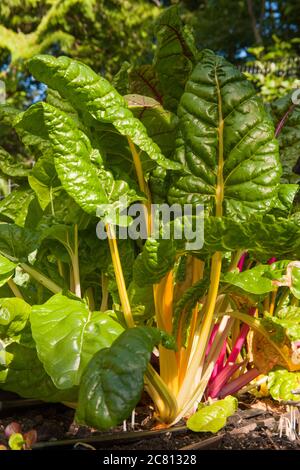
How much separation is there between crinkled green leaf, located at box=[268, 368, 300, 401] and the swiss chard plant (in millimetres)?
27

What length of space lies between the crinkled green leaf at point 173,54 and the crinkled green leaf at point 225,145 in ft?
0.41

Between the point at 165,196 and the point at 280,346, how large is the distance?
408mm

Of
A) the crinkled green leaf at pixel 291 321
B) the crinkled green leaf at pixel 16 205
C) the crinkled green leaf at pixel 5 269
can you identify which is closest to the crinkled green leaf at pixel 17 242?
the crinkled green leaf at pixel 5 269

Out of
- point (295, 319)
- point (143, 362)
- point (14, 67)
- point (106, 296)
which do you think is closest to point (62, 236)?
point (106, 296)

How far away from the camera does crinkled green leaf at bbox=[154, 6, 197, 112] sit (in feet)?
4.06

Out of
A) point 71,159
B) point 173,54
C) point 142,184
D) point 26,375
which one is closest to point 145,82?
point 173,54

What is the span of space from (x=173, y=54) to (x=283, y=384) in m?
0.77

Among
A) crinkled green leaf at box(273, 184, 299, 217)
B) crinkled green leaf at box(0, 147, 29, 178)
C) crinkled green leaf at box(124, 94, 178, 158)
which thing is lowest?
crinkled green leaf at box(273, 184, 299, 217)

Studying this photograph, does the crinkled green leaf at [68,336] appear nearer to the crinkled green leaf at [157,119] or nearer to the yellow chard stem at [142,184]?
the yellow chard stem at [142,184]

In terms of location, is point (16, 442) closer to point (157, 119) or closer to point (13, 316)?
point (13, 316)

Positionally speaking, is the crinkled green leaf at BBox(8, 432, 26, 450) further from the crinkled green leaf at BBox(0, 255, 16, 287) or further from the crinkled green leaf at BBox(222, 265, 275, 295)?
the crinkled green leaf at BBox(222, 265, 275, 295)

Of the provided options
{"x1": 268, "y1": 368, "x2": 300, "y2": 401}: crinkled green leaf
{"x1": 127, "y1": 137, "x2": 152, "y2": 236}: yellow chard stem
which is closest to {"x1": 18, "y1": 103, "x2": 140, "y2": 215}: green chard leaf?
{"x1": 127, "y1": 137, "x2": 152, "y2": 236}: yellow chard stem

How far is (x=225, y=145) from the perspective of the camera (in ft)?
3.73

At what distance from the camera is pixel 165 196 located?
4.08ft
